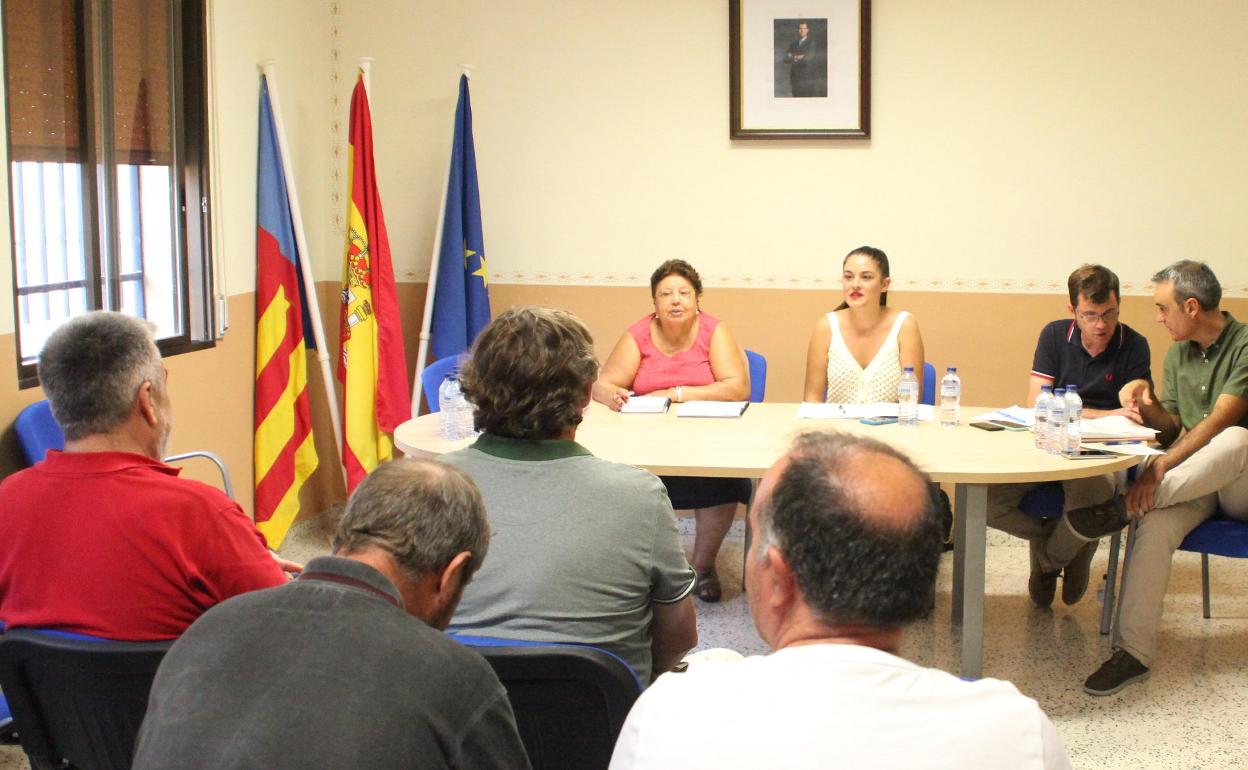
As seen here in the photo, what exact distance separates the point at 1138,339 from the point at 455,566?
3360 mm

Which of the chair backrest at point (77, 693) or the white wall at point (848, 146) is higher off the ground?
the white wall at point (848, 146)

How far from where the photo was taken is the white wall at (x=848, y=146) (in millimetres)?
5031

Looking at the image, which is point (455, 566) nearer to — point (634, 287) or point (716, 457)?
point (716, 457)

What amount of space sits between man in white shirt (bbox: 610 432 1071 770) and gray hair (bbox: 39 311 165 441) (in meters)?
1.40

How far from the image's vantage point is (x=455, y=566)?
1.57 metres

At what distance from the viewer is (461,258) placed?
520 centimetres

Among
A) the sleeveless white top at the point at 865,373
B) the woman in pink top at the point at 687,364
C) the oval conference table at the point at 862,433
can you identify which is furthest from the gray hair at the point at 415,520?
→ the sleeveless white top at the point at 865,373

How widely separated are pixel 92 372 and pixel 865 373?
2.98 meters

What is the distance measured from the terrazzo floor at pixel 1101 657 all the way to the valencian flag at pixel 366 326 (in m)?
0.55

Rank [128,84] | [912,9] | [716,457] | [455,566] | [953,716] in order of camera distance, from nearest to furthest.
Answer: [953,716], [455,566], [716,457], [128,84], [912,9]

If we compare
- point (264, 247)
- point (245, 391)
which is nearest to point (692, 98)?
point (264, 247)

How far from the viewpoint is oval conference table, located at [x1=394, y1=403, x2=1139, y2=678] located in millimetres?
3326

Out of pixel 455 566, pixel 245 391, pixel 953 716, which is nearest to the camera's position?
pixel 953 716

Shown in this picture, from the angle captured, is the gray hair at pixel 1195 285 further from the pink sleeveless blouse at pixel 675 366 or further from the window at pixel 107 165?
the window at pixel 107 165
